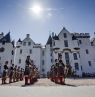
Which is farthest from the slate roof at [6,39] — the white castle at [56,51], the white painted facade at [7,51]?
the white painted facade at [7,51]

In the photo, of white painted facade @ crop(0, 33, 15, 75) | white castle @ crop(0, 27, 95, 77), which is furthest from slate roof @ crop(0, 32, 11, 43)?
white painted facade @ crop(0, 33, 15, 75)

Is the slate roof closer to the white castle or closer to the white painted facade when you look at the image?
the white castle

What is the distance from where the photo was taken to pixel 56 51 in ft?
146

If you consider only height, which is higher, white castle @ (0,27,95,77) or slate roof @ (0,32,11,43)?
slate roof @ (0,32,11,43)

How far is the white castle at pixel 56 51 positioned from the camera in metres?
44.4

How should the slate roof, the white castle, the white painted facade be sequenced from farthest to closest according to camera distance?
the slate roof < the white painted facade < the white castle

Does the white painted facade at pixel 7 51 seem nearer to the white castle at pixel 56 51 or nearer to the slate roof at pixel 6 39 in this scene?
the white castle at pixel 56 51

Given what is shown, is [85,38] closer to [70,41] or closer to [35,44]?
[70,41]

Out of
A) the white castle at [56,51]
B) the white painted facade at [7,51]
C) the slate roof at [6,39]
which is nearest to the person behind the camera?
the white castle at [56,51]

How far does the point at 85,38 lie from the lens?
165 ft

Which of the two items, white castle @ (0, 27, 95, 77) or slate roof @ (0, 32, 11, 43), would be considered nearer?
white castle @ (0, 27, 95, 77)

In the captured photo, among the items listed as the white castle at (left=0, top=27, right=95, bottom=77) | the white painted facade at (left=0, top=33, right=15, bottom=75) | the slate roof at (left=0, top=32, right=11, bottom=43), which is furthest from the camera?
the slate roof at (left=0, top=32, right=11, bottom=43)

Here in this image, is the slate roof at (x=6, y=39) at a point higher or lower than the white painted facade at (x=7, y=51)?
higher

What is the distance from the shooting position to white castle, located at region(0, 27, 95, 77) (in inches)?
1748
